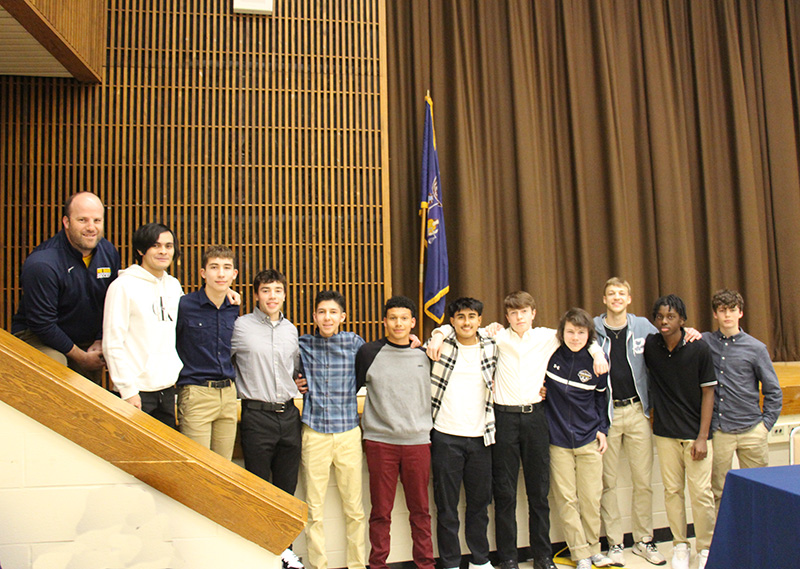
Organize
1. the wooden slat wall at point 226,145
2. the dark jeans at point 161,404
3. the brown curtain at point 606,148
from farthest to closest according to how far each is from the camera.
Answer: the brown curtain at point 606,148 < the wooden slat wall at point 226,145 < the dark jeans at point 161,404

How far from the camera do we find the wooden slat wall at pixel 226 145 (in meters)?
4.16

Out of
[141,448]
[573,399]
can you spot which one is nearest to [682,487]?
[573,399]

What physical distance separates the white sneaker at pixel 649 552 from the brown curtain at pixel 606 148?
217cm

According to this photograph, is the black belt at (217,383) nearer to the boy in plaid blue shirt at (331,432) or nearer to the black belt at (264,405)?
the black belt at (264,405)

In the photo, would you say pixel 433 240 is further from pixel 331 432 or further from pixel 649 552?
pixel 649 552

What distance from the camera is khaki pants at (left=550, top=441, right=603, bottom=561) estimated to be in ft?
10.0

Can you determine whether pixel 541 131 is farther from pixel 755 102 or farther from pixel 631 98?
pixel 755 102

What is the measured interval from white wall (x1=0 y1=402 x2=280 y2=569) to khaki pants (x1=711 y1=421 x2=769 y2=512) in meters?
2.76

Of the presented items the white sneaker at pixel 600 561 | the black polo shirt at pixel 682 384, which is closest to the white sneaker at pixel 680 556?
the white sneaker at pixel 600 561

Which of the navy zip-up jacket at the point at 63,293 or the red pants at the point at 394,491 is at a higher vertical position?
the navy zip-up jacket at the point at 63,293

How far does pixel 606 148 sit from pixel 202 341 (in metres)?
4.34

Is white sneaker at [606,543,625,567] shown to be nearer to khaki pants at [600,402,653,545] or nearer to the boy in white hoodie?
khaki pants at [600,402,653,545]

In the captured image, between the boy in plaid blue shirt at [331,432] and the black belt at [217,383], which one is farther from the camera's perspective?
the boy in plaid blue shirt at [331,432]

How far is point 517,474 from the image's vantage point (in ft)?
9.84
